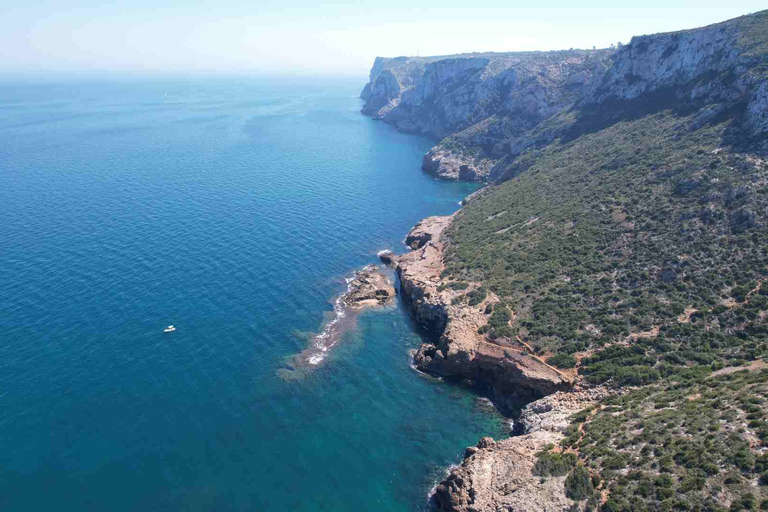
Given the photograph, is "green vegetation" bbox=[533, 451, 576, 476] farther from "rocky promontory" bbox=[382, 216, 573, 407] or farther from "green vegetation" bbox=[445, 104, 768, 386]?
"green vegetation" bbox=[445, 104, 768, 386]

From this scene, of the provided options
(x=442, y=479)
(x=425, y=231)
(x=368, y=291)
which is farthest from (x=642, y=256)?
(x=425, y=231)

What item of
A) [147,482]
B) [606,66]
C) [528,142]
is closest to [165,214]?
[147,482]

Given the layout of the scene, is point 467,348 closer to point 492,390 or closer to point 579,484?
point 492,390

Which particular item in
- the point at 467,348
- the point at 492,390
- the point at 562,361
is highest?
the point at 562,361

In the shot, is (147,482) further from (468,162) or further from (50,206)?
(468,162)

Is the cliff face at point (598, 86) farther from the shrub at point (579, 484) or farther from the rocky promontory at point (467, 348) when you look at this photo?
the shrub at point (579, 484)

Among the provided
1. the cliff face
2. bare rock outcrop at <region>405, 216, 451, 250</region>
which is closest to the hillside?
the cliff face
